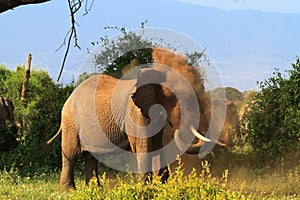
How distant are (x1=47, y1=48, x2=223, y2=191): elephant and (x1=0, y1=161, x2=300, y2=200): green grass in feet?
1.73

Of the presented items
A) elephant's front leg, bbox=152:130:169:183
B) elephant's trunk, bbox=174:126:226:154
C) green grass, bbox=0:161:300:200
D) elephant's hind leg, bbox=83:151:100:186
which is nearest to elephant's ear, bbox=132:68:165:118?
elephant's front leg, bbox=152:130:169:183

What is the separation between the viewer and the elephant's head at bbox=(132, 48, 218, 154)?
11.0 m

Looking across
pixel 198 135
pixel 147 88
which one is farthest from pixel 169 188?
pixel 147 88

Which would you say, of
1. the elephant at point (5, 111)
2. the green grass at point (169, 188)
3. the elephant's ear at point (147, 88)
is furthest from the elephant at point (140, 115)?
the elephant at point (5, 111)

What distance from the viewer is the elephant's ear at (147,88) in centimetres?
1155

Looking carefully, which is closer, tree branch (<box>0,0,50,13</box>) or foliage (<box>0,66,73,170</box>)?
tree branch (<box>0,0,50,13</box>)

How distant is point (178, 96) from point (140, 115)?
3.59 feet

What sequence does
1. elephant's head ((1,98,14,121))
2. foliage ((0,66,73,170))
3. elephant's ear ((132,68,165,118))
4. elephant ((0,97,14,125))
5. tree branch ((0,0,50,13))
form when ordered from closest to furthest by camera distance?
tree branch ((0,0,50,13))
elephant's ear ((132,68,165,118))
foliage ((0,66,73,170))
elephant ((0,97,14,125))
elephant's head ((1,98,14,121))

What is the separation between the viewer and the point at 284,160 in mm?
15312

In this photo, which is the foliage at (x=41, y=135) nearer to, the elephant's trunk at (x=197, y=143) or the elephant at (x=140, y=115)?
the elephant at (x=140, y=115)

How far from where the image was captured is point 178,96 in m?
11.2

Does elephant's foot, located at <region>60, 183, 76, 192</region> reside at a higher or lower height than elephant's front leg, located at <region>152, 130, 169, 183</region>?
lower

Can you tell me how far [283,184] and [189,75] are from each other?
4.07 meters

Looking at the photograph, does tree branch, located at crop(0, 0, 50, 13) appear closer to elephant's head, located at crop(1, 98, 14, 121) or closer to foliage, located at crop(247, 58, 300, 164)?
foliage, located at crop(247, 58, 300, 164)
